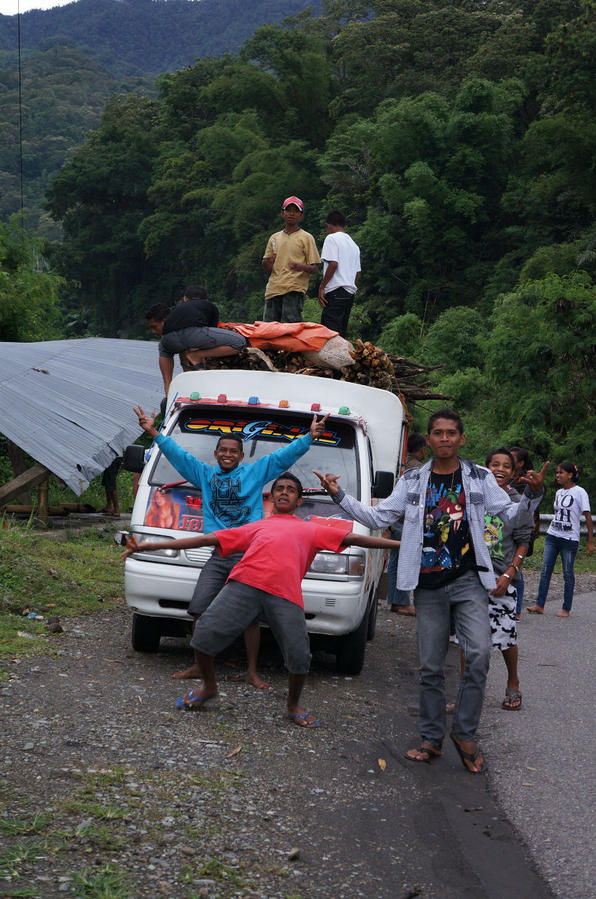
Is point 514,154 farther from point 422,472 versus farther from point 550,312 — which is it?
point 422,472

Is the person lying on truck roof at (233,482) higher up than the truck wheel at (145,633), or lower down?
higher up

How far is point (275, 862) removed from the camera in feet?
14.7

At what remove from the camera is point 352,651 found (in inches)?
326

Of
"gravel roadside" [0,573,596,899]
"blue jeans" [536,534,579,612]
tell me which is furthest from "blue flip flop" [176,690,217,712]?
"blue jeans" [536,534,579,612]

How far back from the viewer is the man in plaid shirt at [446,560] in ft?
20.0

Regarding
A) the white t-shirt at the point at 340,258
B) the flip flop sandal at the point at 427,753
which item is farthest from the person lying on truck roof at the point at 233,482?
the white t-shirt at the point at 340,258

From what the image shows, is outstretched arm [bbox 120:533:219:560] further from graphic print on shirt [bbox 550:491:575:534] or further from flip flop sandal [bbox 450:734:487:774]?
graphic print on shirt [bbox 550:491:575:534]

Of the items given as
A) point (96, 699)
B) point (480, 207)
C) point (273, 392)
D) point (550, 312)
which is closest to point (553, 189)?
point (480, 207)

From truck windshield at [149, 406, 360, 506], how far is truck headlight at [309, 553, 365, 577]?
65 cm

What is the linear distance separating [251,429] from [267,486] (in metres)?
0.58

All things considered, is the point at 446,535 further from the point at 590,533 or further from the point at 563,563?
the point at 590,533

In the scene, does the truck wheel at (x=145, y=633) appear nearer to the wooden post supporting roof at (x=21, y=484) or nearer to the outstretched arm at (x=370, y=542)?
the outstretched arm at (x=370, y=542)

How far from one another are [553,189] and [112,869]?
39922 millimetres

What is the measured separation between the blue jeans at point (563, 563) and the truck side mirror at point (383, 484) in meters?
5.32
